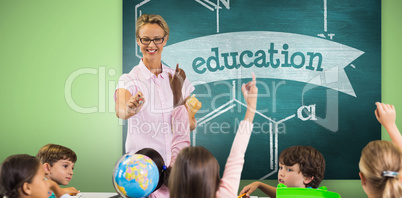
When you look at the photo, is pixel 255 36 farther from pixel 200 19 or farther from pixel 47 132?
pixel 47 132

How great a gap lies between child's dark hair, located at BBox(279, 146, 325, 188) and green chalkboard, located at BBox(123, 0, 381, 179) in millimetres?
721

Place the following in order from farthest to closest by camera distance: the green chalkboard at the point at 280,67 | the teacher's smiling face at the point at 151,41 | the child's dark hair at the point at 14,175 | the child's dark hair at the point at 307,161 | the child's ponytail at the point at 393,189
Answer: the green chalkboard at the point at 280,67, the teacher's smiling face at the point at 151,41, the child's dark hair at the point at 307,161, the child's dark hair at the point at 14,175, the child's ponytail at the point at 393,189

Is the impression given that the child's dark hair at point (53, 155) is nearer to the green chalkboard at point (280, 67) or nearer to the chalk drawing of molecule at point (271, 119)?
the green chalkboard at point (280, 67)

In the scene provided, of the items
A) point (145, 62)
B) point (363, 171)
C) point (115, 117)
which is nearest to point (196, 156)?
point (363, 171)

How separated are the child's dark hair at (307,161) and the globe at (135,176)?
0.97 m

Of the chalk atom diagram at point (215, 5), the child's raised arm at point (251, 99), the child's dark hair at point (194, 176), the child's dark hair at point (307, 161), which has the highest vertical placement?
the chalk atom diagram at point (215, 5)

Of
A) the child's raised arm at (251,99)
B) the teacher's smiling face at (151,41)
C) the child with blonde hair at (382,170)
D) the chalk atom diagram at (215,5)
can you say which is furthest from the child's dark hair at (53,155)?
the child with blonde hair at (382,170)

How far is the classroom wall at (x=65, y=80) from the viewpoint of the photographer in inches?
129

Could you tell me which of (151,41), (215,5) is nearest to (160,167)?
(151,41)

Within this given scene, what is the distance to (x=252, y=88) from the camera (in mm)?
1742

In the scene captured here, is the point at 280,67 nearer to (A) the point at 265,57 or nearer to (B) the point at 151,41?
(A) the point at 265,57

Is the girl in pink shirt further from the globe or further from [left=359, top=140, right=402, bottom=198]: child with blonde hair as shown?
[left=359, top=140, right=402, bottom=198]: child with blonde hair

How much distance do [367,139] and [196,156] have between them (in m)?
2.08

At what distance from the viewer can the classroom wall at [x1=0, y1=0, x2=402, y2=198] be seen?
10.8ft
